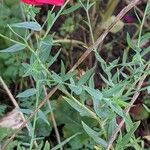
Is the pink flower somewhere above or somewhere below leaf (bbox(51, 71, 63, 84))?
above

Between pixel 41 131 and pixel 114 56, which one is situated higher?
pixel 114 56

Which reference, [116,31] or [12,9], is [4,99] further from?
[116,31]

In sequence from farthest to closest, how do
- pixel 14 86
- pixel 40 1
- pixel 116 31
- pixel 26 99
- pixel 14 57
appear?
1. pixel 116 31
2. pixel 14 86
3. pixel 14 57
4. pixel 26 99
5. pixel 40 1

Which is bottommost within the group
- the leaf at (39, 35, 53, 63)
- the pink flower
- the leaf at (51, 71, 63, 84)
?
Result: the leaf at (51, 71, 63, 84)

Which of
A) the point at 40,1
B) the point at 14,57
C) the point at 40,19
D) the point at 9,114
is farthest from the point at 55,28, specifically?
the point at 40,1

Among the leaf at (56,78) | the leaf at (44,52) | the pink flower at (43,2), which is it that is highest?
the pink flower at (43,2)

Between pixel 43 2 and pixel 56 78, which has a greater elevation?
pixel 43 2

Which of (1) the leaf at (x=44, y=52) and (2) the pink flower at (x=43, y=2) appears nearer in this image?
(2) the pink flower at (x=43, y=2)

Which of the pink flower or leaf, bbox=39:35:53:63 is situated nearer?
the pink flower

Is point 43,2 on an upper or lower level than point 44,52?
upper

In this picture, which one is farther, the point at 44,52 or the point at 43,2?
the point at 44,52

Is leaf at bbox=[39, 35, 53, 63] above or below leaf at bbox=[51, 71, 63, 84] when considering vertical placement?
above
